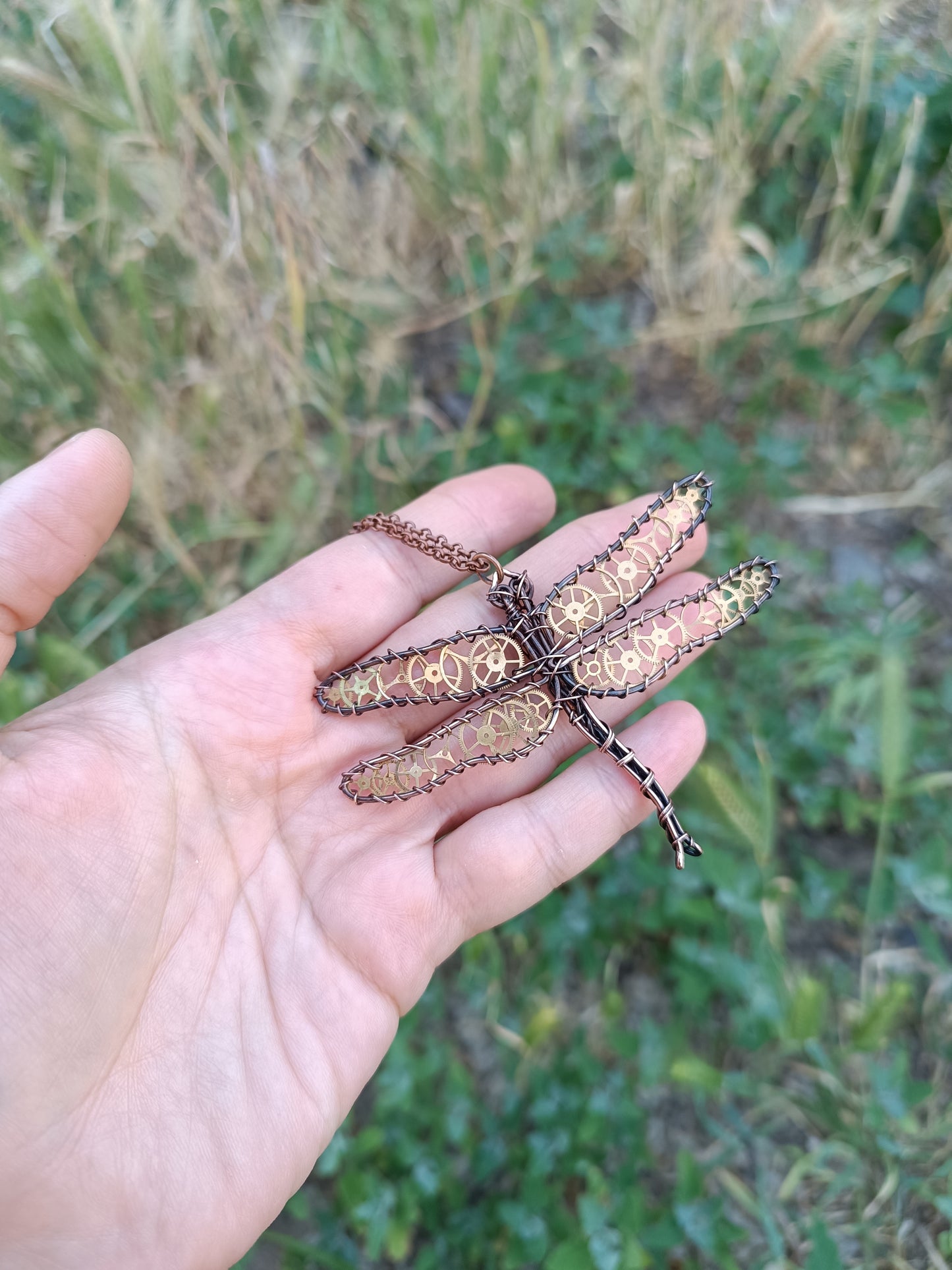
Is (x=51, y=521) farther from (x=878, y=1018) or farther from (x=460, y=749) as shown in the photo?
(x=878, y=1018)

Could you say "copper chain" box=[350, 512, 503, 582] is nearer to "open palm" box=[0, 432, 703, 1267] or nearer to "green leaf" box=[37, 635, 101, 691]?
"open palm" box=[0, 432, 703, 1267]

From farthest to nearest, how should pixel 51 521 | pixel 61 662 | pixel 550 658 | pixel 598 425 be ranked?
pixel 598 425 < pixel 61 662 < pixel 550 658 < pixel 51 521

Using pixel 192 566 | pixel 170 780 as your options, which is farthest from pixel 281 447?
pixel 170 780

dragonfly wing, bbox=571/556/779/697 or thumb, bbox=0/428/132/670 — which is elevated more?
thumb, bbox=0/428/132/670

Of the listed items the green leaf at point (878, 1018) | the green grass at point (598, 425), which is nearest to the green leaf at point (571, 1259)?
the green grass at point (598, 425)

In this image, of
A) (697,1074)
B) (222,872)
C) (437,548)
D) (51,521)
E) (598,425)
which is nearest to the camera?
(51,521)

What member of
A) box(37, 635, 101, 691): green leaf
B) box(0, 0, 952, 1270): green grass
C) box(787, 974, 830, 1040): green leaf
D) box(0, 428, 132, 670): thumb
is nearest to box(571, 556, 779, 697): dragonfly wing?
box(0, 0, 952, 1270): green grass

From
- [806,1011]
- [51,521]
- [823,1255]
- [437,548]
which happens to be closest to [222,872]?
[51,521]
